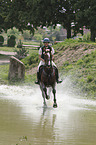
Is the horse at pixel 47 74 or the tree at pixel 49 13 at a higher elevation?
the tree at pixel 49 13

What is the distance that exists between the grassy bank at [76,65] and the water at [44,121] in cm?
293

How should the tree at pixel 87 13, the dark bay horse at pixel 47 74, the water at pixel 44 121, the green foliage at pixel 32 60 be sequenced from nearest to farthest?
the water at pixel 44 121 < the dark bay horse at pixel 47 74 < the green foliage at pixel 32 60 < the tree at pixel 87 13

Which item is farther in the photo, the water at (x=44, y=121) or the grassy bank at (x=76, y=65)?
the grassy bank at (x=76, y=65)

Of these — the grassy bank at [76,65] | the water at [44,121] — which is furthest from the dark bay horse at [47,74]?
the grassy bank at [76,65]

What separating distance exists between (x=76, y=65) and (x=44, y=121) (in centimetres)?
1385

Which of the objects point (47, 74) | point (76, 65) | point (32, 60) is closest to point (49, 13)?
point (32, 60)

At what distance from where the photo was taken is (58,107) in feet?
45.2

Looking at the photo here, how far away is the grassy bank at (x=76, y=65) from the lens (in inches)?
775

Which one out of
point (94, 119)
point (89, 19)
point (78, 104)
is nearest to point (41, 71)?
point (78, 104)

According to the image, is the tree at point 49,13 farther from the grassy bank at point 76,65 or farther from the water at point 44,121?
the water at point 44,121

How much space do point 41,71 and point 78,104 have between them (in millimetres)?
1924

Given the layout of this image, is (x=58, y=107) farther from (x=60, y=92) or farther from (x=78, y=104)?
(x=60, y=92)

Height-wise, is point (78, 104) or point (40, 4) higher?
point (40, 4)

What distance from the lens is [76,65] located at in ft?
79.0
